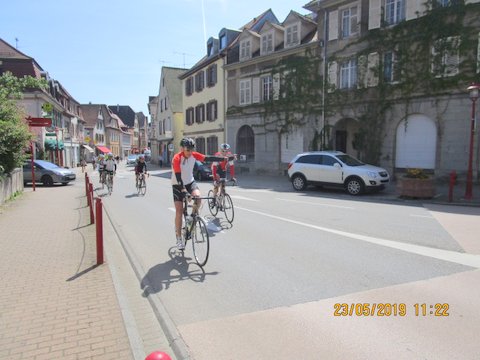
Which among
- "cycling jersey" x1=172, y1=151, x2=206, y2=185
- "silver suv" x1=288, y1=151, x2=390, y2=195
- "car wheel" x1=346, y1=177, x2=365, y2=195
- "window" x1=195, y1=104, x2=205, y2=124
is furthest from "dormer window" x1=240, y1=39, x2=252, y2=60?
"cycling jersey" x1=172, y1=151, x2=206, y2=185

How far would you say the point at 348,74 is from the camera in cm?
2109

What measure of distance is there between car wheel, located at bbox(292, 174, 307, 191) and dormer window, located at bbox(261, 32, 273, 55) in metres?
12.4

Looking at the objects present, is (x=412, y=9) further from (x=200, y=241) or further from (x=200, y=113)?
(x=200, y=113)

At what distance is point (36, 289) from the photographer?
487cm

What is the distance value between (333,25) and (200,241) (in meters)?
19.3

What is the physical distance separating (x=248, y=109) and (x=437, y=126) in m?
13.9

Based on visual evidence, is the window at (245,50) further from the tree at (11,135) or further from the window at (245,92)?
the tree at (11,135)

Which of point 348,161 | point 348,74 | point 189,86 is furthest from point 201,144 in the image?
point 348,161

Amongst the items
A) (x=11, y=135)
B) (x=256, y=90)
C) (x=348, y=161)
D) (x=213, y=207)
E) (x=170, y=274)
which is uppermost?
(x=256, y=90)

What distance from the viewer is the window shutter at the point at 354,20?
2044 cm

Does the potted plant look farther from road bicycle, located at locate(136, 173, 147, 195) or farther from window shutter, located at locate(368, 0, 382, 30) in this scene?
road bicycle, located at locate(136, 173, 147, 195)

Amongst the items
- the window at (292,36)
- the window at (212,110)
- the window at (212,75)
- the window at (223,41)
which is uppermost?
the window at (223,41)

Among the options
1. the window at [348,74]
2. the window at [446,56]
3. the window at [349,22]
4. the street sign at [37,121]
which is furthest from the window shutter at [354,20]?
the street sign at [37,121]

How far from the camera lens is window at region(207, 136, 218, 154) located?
32.9 metres
